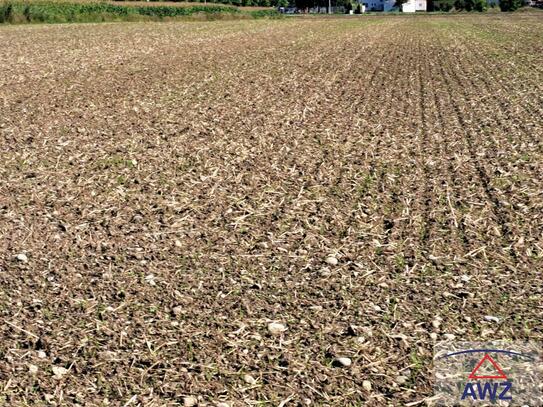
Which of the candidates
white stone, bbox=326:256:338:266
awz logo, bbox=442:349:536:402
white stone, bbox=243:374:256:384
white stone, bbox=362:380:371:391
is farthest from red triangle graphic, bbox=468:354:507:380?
white stone, bbox=326:256:338:266

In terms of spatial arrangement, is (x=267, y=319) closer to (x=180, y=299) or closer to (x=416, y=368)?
(x=180, y=299)

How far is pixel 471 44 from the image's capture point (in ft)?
107

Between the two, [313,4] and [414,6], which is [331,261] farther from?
[414,6]

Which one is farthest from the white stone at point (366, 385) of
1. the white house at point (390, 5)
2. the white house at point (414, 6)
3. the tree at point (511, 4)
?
the white house at point (414, 6)

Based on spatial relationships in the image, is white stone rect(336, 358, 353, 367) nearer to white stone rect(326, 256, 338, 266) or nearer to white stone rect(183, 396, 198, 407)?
white stone rect(183, 396, 198, 407)

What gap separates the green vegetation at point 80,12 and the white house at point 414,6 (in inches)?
3126

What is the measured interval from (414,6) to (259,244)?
145327 millimetres

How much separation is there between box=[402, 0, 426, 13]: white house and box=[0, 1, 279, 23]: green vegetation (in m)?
79.4

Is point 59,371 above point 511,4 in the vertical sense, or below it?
below

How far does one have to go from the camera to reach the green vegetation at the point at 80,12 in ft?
159

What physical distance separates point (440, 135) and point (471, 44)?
23059 millimetres

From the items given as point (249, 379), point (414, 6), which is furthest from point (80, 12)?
point (414, 6)

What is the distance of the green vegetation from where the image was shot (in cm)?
4859

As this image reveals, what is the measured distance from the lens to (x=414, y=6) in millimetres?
142375
